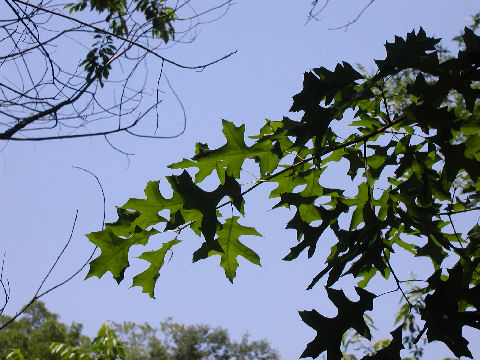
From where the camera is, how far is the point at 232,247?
6.25 feet

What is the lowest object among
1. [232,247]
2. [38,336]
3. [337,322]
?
[337,322]

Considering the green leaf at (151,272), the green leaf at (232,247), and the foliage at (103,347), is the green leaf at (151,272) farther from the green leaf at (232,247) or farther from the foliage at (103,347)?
the foliage at (103,347)

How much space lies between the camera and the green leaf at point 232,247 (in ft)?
6.16

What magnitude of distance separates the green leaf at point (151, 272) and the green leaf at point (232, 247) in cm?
21

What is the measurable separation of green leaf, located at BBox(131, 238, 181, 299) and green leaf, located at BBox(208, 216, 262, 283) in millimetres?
208

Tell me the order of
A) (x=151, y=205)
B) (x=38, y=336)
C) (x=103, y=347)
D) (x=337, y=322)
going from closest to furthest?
(x=337, y=322) → (x=151, y=205) → (x=103, y=347) → (x=38, y=336)

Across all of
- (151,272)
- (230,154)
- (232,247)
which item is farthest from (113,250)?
(230,154)

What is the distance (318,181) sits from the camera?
204 cm

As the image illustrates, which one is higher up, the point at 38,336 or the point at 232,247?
the point at 38,336

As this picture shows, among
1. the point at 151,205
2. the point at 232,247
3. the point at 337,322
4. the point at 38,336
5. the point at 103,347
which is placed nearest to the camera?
the point at 337,322

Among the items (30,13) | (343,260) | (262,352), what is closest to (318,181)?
(343,260)

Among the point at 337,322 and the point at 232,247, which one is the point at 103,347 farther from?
the point at 337,322

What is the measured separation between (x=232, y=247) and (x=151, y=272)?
0.35 m

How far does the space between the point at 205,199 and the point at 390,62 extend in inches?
31.5
